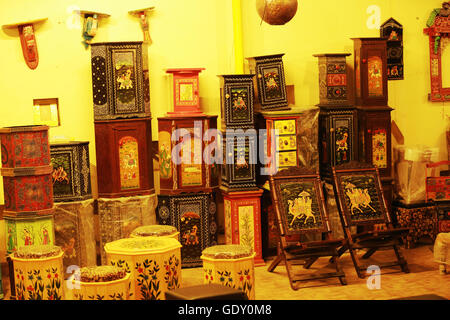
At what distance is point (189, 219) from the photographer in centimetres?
754

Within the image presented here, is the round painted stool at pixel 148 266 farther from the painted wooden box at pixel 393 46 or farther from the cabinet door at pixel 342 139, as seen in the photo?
the painted wooden box at pixel 393 46

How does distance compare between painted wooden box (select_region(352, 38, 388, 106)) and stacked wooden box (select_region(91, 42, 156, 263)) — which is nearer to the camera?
stacked wooden box (select_region(91, 42, 156, 263))

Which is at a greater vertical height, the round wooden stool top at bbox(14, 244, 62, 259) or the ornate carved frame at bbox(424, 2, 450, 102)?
the ornate carved frame at bbox(424, 2, 450, 102)

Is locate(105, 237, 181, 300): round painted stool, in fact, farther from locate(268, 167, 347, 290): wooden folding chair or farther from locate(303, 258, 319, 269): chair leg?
locate(303, 258, 319, 269): chair leg

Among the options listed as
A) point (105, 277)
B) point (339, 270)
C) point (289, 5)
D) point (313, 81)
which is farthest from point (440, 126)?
point (105, 277)

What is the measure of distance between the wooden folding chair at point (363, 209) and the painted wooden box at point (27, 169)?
2952mm

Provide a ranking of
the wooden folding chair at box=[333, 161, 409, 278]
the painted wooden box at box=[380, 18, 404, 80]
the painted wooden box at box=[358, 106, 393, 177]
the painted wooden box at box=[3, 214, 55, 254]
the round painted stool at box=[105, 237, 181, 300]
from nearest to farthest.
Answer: the round painted stool at box=[105, 237, 181, 300] → the painted wooden box at box=[3, 214, 55, 254] → the wooden folding chair at box=[333, 161, 409, 278] → the painted wooden box at box=[358, 106, 393, 177] → the painted wooden box at box=[380, 18, 404, 80]

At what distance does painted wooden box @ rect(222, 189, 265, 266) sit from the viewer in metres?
7.53

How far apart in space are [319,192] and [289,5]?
7.26ft

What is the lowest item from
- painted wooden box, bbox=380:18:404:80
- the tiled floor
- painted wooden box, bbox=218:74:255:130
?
the tiled floor

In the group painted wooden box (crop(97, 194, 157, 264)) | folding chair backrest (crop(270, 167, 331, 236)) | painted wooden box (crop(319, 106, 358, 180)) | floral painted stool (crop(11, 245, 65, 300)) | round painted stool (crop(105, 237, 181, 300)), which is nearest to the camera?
round painted stool (crop(105, 237, 181, 300))

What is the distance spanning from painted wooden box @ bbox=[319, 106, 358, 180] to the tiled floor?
3.90ft

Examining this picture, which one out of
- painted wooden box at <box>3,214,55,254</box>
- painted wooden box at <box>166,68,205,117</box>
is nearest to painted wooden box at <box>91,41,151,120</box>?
painted wooden box at <box>166,68,205,117</box>

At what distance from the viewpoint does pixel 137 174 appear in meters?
7.44
